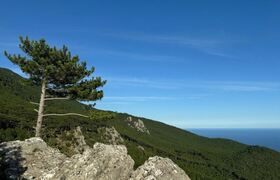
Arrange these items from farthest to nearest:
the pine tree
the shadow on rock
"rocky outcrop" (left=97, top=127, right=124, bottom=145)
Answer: "rocky outcrop" (left=97, top=127, right=124, bottom=145) → the pine tree → the shadow on rock

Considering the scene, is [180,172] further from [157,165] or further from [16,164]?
A: [16,164]

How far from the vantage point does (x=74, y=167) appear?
24219 millimetres

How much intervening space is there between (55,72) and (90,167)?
1723 centimetres

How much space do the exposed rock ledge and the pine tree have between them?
12.5 m

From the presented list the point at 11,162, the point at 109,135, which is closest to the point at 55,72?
the point at 11,162

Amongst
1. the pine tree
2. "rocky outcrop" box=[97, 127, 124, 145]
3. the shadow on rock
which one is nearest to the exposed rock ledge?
the shadow on rock

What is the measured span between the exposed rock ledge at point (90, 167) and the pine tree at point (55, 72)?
41.0 feet

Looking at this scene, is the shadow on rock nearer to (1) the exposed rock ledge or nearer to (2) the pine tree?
(1) the exposed rock ledge

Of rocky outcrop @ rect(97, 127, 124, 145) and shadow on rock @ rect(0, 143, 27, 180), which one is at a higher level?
rocky outcrop @ rect(97, 127, 124, 145)

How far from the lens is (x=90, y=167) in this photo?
2384 centimetres

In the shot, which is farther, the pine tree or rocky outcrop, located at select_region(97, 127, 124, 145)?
rocky outcrop, located at select_region(97, 127, 124, 145)

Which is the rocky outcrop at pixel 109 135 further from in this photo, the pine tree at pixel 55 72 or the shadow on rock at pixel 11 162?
the shadow on rock at pixel 11 162

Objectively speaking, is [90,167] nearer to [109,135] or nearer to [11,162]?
[11,162]

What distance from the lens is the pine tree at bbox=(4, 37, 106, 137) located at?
38125mm
